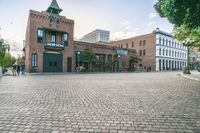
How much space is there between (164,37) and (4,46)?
48.5 meters

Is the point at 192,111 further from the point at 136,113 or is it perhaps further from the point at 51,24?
the point at 51,24

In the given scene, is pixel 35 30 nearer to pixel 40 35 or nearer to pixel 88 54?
pixel 40 35

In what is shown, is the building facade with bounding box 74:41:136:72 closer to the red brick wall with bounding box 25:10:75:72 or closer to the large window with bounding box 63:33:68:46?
the large window with bounding box 63:33:68:46

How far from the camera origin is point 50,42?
35.7m

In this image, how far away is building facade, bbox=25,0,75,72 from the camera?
112 ft

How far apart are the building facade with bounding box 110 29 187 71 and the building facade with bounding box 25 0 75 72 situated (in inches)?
1018

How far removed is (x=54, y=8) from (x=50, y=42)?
265 inches

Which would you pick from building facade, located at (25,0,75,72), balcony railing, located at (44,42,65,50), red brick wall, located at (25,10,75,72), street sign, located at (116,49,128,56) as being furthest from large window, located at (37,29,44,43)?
street sign, located at (116,49,128,56)

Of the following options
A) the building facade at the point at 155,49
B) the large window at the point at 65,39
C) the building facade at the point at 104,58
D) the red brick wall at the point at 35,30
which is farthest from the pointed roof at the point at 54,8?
the building facade at the point at 155,49

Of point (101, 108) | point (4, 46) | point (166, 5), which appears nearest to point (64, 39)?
point (4, 46)

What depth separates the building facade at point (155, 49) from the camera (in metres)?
58.5

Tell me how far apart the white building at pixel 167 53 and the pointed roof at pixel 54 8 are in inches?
1195

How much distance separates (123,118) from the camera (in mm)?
4961

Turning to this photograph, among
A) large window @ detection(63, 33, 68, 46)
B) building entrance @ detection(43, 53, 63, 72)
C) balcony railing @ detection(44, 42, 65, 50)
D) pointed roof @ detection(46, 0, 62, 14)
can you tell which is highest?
pointed roof @ detection(46, 0, 62, 14)
